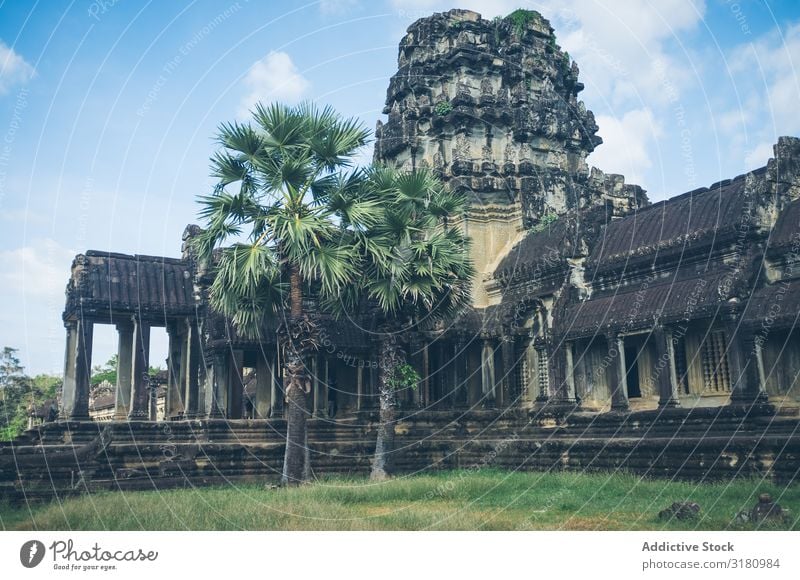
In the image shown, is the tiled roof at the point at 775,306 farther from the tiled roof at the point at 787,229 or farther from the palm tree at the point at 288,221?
the palm tree at the point at 288,221

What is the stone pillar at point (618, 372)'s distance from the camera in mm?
21672

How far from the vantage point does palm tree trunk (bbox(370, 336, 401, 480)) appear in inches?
831

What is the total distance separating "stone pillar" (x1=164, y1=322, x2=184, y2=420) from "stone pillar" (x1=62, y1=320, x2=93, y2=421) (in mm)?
3746

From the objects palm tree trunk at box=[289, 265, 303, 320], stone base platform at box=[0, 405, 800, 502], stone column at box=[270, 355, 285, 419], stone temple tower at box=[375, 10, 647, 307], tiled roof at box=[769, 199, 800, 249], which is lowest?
stone base platform at box=[0, 405, 800, 502]

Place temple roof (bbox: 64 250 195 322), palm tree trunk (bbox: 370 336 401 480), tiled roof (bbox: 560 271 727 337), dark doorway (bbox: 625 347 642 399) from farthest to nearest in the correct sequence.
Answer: temple roof (bbox: 64 250 195 322) → dark doorway (bbox: 625 347 642 399) → palm tree trunk (bbox: 370 336 401 480) → tiled roof (bbox: 560 271 727 337)

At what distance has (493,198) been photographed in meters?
29.5

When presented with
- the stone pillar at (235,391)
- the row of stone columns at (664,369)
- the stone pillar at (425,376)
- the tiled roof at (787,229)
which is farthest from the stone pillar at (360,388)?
the tiled roof at (787,229)

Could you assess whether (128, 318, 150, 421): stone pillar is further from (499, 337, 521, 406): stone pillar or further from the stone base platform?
(499, 337, 521, 406): stone pillar

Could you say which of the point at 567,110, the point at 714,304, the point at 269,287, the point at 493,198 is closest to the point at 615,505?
the point at 714,304

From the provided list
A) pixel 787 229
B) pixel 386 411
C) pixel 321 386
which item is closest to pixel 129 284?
pixel 321 386

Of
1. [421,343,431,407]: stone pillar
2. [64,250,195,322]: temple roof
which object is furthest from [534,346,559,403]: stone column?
[64,250,195,322]: temple roof
